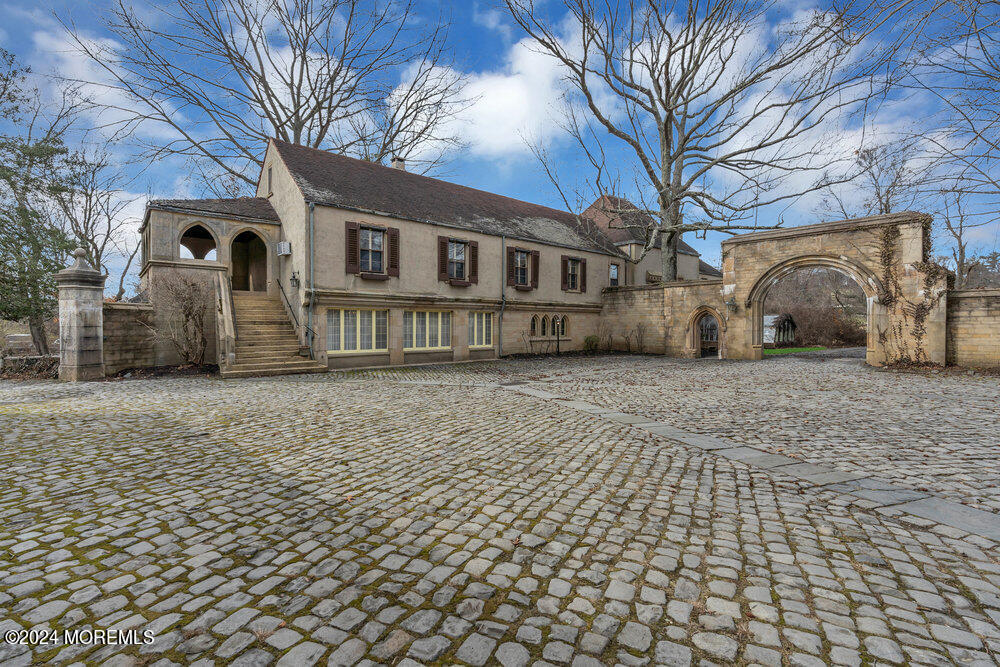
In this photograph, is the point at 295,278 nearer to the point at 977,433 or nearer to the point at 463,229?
the point at 463,229

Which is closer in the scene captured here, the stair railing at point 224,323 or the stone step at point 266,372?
the stone step at point 266,372

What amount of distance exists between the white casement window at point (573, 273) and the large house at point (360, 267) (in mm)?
203

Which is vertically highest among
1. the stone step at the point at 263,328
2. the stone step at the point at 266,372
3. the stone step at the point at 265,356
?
the stone step at the point at 263,328

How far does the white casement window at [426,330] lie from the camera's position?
16.9m

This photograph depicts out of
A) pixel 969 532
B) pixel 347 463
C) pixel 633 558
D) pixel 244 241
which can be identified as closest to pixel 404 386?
pixel 347 463

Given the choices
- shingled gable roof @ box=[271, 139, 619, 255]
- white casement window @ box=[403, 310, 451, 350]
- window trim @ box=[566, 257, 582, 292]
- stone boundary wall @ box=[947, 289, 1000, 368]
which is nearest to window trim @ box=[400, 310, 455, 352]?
white casement window @ box=[403, 310, 451, 350]

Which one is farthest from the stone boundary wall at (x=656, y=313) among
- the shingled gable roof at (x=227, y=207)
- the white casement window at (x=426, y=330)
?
the shingled gable roof at (x=227, y=207)

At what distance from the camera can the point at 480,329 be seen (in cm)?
1922

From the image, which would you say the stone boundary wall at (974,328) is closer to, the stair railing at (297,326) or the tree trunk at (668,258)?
the tree trunk at (668,258)

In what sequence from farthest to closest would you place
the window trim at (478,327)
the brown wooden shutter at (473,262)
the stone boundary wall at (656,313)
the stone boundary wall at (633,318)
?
the stone boundary wall at (633,318), the stone boundary wall at (656,313), the window trim at (478,327), the brown wooden shutter at (473,262)

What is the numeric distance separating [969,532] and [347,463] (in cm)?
527

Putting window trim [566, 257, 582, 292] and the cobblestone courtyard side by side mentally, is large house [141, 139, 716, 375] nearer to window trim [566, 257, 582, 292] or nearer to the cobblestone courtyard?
window trim [566, 257, 582, 292]

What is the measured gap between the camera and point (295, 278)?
597 inches

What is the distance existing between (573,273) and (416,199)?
8.96 m
